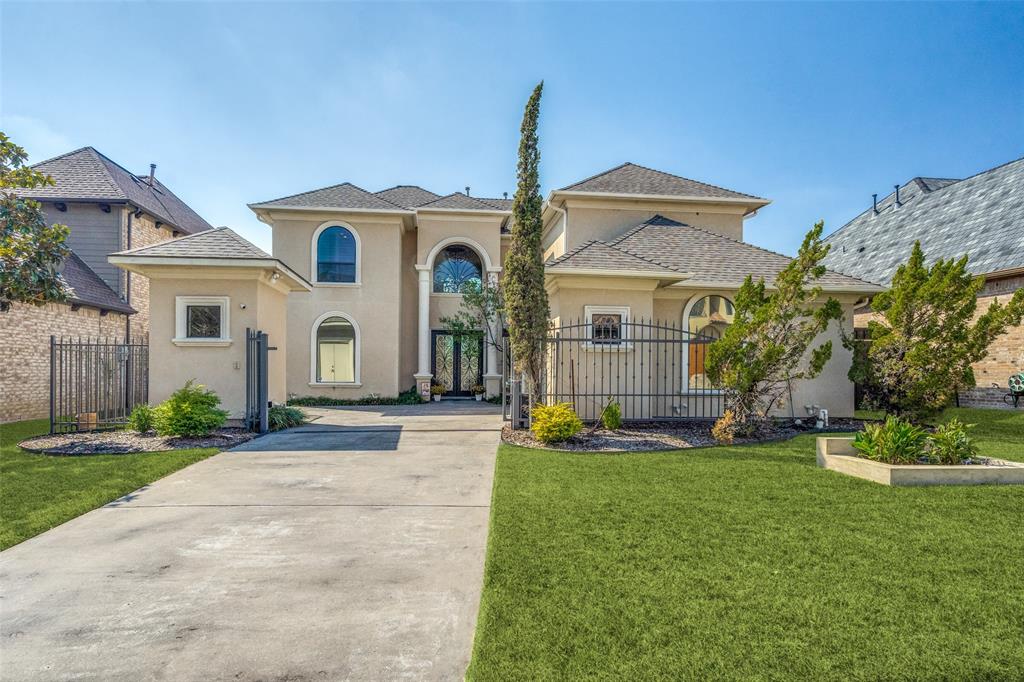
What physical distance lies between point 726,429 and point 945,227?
52.2 ft

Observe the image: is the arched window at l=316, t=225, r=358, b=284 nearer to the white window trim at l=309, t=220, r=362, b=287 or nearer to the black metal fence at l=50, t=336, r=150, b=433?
the white window trim at l=309, t=220, r=362, b=287

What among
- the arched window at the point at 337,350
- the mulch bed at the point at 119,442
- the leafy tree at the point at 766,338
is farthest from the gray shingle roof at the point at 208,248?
the leafy tree at the point at 766,338

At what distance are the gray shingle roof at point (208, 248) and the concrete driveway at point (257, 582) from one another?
5.46 m

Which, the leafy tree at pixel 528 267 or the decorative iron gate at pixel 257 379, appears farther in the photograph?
the decorative iron gate at pixel 257 379

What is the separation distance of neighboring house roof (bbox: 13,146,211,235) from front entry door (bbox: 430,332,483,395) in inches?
434

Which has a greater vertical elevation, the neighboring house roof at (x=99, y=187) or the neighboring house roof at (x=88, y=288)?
the neighboring house roof at (x=99, y=187)

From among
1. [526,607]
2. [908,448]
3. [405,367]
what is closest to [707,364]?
[908,448]

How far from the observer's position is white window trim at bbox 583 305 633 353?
11.3 m

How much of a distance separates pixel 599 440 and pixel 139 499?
693cm

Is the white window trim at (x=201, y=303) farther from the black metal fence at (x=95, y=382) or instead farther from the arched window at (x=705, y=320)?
the arched window at (x=705, y=320)

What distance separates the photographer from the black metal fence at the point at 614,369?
1126cm

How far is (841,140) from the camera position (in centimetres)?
1317

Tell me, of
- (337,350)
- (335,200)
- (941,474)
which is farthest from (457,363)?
(941,474)

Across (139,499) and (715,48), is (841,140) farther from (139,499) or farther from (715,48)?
(139,499)
